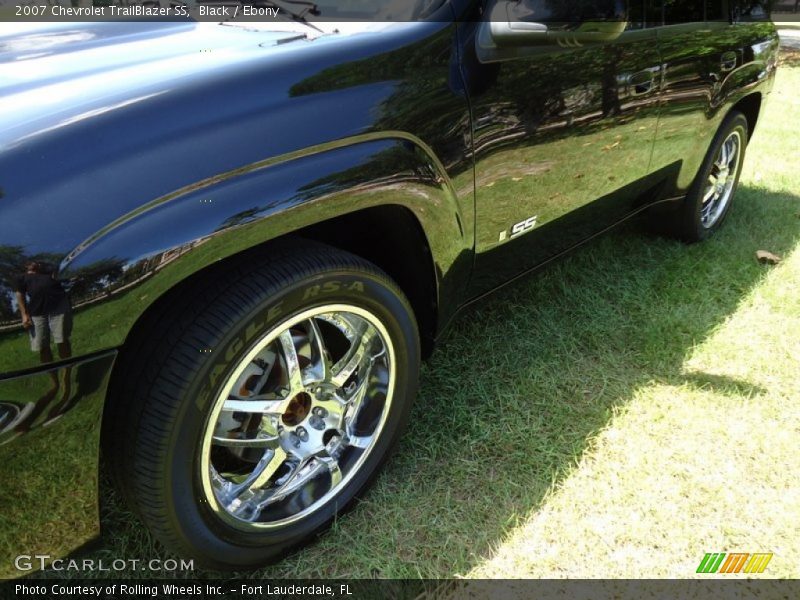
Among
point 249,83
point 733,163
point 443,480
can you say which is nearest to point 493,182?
point 249,83

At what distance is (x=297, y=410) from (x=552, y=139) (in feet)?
3.93

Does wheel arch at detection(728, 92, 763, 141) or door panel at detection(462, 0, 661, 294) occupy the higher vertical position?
door panel at detection(462, 0, 661, 294)

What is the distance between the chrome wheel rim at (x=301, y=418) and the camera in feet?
5.72

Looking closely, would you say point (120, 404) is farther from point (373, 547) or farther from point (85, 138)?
point (373, 547)

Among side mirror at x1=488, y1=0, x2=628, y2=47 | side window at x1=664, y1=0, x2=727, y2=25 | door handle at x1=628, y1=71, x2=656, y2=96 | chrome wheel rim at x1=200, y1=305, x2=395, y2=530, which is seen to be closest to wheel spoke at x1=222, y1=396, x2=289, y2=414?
chrome wheel rim at x1=200, y1=305, x2=395, y2=530

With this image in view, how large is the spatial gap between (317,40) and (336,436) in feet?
3.65

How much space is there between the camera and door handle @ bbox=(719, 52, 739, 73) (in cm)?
314

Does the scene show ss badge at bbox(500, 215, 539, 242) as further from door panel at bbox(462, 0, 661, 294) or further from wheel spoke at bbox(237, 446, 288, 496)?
wheel spoke at bbox(237, 446, 288, 496)

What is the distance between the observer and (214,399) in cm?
152

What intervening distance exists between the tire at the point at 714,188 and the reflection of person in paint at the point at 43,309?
3.20 m

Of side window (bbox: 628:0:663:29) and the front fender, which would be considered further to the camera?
side window (bbox: 628:0:663:29)

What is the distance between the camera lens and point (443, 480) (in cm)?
219

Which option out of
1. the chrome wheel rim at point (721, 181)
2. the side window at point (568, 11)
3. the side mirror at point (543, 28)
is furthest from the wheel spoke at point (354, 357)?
the chrome wheel rim at point (721, 181)

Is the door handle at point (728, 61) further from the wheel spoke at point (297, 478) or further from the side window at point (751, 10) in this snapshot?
the wheel spoke at point (297, 478)
